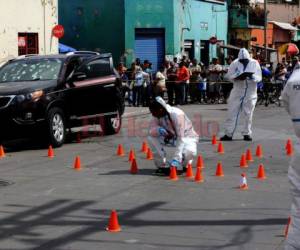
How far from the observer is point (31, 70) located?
48.1ft

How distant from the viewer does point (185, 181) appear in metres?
9.64

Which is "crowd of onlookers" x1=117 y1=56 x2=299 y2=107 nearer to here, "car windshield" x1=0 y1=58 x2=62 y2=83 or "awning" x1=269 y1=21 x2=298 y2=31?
"car windshield" x1=0 y1=58 x2=62 y2=83


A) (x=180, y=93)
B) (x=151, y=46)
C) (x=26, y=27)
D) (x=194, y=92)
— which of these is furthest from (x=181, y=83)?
(x=151, y=46)

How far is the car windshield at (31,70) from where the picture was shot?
47.3ft

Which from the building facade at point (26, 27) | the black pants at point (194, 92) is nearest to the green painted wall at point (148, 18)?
the black pants at point (194, 92)

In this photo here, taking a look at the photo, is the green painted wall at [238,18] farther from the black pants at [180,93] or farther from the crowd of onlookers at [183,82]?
the black pants at [180,93]

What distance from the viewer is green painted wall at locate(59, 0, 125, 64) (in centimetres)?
3419

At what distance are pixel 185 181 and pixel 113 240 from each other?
10.5 feet

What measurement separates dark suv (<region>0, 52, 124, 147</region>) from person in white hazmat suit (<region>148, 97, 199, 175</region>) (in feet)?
12.6

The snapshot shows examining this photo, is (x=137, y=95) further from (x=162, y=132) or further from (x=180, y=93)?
(x=162, y=132)

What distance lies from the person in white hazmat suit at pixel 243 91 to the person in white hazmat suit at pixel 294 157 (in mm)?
9166

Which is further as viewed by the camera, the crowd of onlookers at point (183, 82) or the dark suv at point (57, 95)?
the crowd of onlookers at point (183, 82)

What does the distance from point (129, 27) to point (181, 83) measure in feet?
26.8

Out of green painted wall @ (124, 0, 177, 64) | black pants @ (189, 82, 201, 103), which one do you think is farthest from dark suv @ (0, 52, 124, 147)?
green painted wall @ (124, 0, 177, 64)
